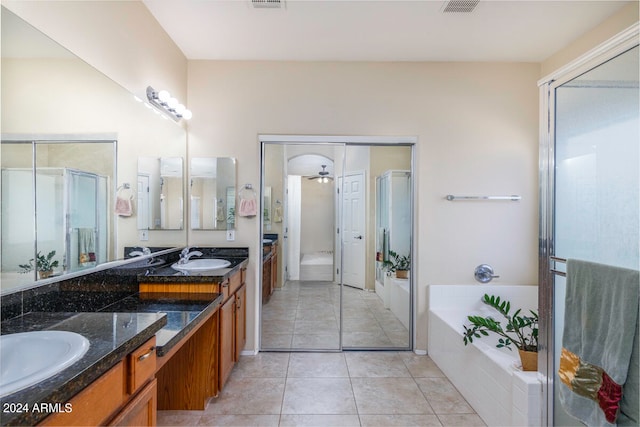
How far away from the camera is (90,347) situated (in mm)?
997

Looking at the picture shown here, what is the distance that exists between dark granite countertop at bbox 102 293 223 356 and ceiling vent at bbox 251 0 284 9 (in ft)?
6.68

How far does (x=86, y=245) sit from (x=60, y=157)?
484 mm

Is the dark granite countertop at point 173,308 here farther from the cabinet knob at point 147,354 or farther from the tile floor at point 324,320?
the tile floor at point 324,320

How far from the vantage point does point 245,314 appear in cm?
293

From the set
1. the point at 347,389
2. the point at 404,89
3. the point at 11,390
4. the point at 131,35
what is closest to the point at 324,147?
the point at 404,89

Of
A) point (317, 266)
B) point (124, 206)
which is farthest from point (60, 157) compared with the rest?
point (317, 266)

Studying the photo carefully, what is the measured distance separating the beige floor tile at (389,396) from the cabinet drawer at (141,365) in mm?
1482

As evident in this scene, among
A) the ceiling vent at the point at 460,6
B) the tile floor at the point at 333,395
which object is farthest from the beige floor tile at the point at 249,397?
the ceiling vent at the point at 460,6

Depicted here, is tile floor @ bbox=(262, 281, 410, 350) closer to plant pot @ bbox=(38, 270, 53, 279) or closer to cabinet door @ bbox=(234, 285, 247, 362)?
cabinet door @ bbox=(234, 285, 247, 362)

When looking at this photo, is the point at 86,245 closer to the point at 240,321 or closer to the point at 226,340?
the point at 226,340

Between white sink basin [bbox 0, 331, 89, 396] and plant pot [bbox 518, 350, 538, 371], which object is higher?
white sink basin [bbox 0, 331, 89, 396]

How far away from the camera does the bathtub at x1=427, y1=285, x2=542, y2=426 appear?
5.60 ft

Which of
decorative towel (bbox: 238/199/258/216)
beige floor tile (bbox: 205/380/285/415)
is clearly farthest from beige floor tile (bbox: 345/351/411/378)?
decorative towel (bbox: 238/199/258/216)

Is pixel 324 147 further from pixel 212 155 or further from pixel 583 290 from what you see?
pixel 583 290
